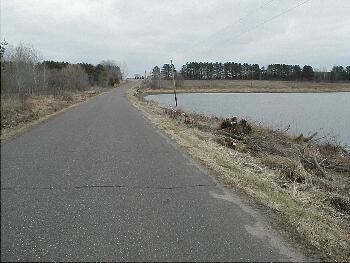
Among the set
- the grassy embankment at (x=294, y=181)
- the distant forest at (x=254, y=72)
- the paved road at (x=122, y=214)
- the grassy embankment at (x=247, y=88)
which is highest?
the distant forest at (x=254, y=72)

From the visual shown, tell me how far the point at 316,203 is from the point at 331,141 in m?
11.7

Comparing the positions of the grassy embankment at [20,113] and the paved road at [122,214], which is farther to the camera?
the paved road at [122,214]

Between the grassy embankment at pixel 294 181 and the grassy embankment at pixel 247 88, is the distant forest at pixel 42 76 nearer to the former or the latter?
the grassy embankment at pixel 294 181

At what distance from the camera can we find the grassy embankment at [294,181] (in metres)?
5.41

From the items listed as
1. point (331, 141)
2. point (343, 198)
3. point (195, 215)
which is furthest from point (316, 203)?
point (331, 141)

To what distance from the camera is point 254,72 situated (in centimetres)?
16900

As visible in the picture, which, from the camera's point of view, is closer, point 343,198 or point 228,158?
point 343,198

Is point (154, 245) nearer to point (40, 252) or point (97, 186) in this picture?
point (40, 252)

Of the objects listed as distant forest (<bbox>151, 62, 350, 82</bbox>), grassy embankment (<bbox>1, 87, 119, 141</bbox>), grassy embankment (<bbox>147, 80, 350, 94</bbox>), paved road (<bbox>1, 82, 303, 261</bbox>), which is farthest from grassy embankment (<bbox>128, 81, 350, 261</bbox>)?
distant forest (<bbox>151, 62, 350, 82</bbox>)

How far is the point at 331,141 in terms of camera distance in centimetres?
1823

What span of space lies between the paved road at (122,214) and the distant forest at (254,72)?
344ft

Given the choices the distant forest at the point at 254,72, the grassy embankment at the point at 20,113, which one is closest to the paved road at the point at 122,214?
the grassy embankment at the point at 20,113

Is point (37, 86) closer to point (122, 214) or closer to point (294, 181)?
point (122, 214)

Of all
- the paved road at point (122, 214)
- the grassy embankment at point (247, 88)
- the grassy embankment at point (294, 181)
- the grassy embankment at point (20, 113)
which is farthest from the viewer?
the grassy embankment at point (247, 88)
